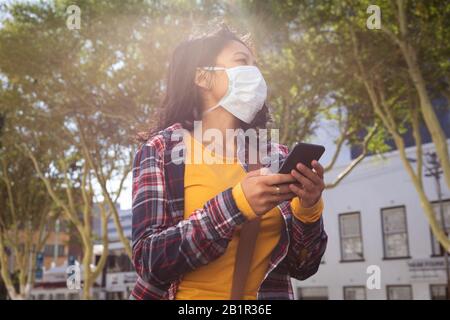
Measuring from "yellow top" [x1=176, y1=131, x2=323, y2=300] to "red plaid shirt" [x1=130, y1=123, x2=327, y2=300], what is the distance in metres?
0.02

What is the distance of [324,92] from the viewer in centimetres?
1330

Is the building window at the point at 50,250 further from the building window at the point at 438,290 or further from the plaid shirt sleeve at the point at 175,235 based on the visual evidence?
the plaid shirt sleeve at the point at 175,235

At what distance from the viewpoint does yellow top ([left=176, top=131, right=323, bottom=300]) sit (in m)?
1.57

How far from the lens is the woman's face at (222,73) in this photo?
1.89m

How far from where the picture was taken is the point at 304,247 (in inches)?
69.7

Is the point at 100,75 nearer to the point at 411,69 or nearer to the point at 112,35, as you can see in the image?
the point at 112,35

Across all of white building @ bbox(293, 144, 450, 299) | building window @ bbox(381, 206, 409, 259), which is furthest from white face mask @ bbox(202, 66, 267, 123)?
building window @ bbox(381, 206, 409, 259)

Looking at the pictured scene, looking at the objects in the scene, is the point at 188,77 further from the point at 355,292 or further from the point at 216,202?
the point at 355,292

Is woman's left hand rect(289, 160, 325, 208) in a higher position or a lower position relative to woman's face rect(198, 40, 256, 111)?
lower

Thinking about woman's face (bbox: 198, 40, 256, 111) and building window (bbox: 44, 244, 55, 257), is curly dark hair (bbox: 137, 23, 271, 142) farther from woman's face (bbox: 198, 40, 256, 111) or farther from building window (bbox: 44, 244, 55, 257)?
building window (bbox: 44, 244, 55, 257)

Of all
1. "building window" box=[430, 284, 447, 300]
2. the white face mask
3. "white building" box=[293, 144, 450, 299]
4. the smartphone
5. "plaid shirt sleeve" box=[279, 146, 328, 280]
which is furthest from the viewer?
"white building" box=[293, 144, 450, 299]

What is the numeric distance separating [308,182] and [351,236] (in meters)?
21.3

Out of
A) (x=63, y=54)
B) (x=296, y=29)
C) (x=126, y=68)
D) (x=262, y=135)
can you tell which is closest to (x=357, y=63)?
(x=296, y=29)

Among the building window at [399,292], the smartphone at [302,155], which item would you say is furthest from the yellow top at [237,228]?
the building window at [399,292]
